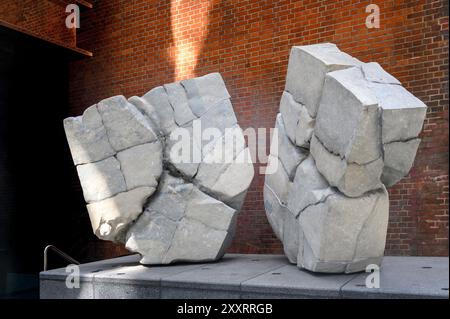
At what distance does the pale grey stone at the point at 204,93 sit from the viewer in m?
4.02

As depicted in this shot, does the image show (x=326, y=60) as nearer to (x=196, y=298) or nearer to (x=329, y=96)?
(x=329, y=96)

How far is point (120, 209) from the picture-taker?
3.81 meters

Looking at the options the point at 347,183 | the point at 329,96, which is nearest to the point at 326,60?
the point at 329,96

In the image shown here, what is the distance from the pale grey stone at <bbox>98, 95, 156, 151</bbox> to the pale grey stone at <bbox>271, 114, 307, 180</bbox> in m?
1.01

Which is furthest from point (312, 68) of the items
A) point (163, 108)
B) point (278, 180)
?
point (163, 108)

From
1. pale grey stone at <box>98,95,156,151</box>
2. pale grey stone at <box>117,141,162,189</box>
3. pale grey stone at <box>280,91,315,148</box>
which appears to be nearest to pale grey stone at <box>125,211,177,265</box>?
pale grey stone at <box>117,141,162,189</box>

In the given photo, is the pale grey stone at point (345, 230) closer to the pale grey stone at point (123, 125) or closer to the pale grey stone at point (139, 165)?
the pale grey stone at point (139, 165)

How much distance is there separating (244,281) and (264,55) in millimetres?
3362

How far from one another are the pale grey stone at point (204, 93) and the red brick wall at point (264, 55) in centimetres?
163

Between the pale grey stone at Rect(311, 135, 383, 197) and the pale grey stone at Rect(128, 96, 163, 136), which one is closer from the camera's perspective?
the pale grey stone at Rect(311, 135, 383, 197)

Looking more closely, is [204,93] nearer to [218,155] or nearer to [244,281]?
[218,155]

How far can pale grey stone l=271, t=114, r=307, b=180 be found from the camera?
11.3ft

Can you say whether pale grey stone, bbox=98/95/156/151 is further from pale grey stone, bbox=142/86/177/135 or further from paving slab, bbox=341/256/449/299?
paving slab, bbox=341/256/449/299

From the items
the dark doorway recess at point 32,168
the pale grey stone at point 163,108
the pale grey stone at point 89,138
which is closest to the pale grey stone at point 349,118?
the pale grey stone at point 163,108
